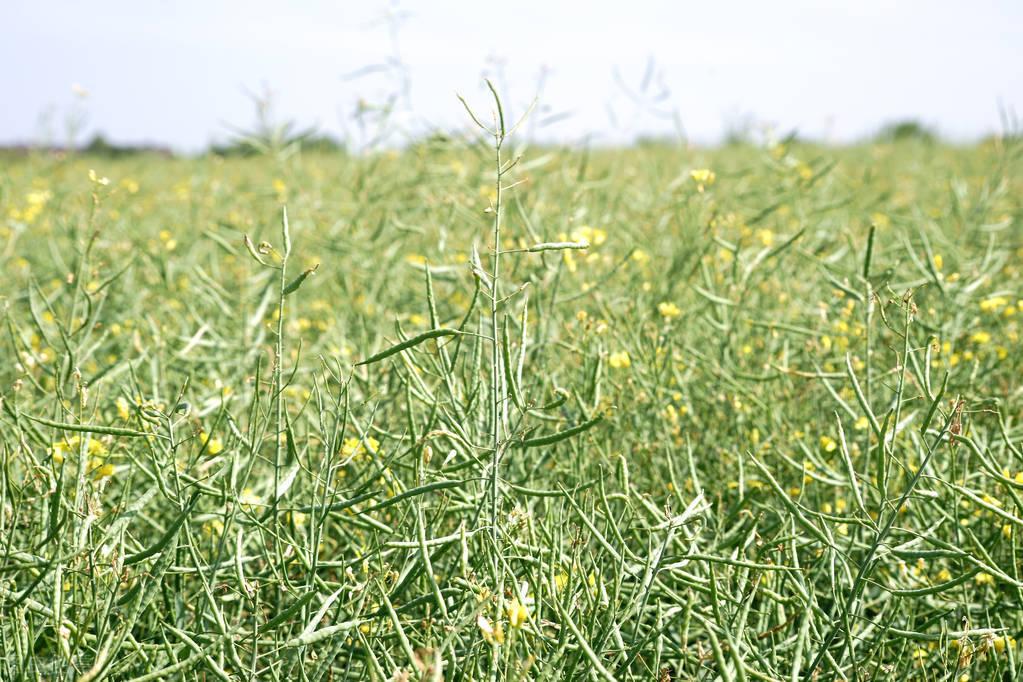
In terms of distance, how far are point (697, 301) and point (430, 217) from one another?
131cm

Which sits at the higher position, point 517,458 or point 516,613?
point 516,613

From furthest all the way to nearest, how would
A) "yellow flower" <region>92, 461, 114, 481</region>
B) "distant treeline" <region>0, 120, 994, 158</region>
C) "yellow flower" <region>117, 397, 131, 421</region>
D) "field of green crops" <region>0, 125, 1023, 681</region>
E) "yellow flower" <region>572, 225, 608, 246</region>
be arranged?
"distant treeline" <region>0, 120, 994, 158</region> < "yellow flower" <region>572, 225, 608, 246</region> < "yellow flower" <region>117, 397, 131, 421</region> < "yellow flower" <region>92, 461, 114, 481</region> < "field of green crops" <region>0, 125, 1023, 681</region>

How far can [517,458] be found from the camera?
182cm

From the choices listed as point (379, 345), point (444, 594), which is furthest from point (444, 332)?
point (379, 345)

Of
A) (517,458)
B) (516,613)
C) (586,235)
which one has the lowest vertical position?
(517,458)

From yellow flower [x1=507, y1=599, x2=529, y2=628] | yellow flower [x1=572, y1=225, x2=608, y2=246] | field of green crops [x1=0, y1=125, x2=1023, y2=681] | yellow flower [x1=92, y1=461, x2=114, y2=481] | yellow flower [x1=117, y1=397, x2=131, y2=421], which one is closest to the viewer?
yellow flower [x1=507, y1=599, x2=529, y2=628]

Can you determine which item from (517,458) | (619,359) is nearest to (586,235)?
(619,359)

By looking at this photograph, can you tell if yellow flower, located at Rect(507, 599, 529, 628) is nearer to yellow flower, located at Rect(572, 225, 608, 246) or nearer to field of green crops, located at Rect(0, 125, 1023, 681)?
field of green crops, located at Rect(0, 125, 1023, 681)

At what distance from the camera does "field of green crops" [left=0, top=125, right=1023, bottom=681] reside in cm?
124

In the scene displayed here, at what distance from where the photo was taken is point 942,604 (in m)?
1.56

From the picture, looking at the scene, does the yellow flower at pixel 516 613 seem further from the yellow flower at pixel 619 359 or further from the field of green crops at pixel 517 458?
the yellow flower at pixel 619 359

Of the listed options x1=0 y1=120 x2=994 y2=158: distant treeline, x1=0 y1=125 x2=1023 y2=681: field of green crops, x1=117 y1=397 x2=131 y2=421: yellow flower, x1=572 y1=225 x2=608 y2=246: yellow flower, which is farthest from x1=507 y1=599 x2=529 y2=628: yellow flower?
x1=0 y1=120 x2=994 y2=158: distant treeline

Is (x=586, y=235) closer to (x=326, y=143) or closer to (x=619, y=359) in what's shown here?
(x=619, y=359)

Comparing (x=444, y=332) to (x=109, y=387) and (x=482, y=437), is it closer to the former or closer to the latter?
(x=482, y=437)
